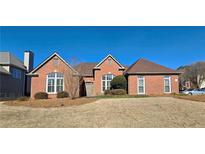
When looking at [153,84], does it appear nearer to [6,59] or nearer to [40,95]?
[40,95]

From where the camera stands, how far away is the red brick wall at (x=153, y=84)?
79.4 feet

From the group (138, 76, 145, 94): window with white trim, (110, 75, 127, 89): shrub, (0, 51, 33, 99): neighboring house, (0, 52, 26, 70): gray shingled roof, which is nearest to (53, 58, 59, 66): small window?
(0, 51, 33, 99): neighboring house

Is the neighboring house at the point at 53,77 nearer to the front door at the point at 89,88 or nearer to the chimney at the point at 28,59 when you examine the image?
the front door at the point at 89,88

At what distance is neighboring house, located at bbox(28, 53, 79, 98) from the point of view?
23.9 metres

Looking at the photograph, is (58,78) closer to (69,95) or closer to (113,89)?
(69,95)

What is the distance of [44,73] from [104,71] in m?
8.32

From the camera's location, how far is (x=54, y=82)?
24.2 meters

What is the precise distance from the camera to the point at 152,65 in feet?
86.5

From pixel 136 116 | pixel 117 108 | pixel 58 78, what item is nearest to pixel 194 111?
pixel 136 116

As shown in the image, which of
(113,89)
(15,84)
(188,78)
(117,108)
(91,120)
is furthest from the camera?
(188,78)

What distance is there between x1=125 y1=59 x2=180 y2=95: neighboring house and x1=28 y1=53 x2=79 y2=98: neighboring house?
7.64m

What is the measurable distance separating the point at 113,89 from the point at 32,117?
13742 millimetres

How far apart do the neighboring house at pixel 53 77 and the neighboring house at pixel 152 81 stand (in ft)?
25.1

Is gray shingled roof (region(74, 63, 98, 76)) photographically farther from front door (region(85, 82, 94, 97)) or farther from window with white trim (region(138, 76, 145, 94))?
window with white trim (region(138, 76, 145, 94))
